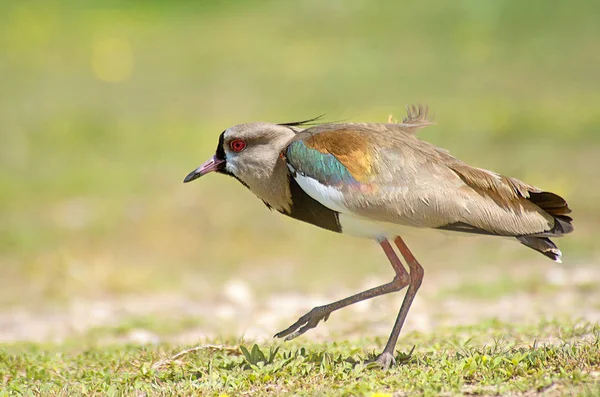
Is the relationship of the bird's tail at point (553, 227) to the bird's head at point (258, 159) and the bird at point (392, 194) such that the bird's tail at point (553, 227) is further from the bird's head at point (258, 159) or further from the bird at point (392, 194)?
the bird's head at point (258, 159)

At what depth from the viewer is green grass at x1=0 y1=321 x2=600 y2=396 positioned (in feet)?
14.1

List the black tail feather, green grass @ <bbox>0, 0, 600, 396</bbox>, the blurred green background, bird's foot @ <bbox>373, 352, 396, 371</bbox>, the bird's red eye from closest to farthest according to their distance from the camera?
bird's foot @ <bbox>373, 352, 396, 371</bbox>, the black tail feather, green grass @ <bbox>0, 0, 600, 396</bbox>, the bird's red eye, the blurred green background

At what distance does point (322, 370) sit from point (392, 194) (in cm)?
97

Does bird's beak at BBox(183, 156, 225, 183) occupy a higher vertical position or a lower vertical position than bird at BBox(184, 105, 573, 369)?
higher

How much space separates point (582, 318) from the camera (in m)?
6.30

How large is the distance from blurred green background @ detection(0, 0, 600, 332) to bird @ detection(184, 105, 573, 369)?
11.8 ft

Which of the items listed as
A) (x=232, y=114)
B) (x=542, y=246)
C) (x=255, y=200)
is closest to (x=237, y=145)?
(x=542, y=246)

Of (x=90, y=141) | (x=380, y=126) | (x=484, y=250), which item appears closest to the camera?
(x=380, y=126)

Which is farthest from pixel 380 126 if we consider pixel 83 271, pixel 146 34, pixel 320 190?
pixel 146 34

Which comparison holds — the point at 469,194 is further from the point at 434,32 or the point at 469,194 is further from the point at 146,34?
the point at 146,34

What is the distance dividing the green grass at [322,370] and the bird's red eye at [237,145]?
3.69ft

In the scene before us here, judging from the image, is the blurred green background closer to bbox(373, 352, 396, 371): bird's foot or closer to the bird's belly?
the bird's belly

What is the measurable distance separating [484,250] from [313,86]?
708 centimetres

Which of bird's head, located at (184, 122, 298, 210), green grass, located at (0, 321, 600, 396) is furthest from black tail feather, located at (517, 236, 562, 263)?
bird's head, located at (184, 122, 298, 210)
